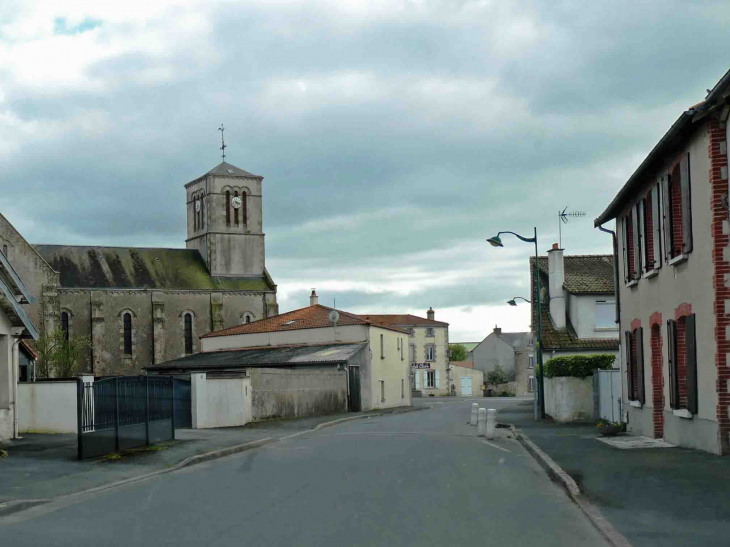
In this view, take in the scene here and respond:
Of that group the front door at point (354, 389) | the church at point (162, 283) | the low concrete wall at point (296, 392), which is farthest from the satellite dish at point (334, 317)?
the church at point (162, 283)

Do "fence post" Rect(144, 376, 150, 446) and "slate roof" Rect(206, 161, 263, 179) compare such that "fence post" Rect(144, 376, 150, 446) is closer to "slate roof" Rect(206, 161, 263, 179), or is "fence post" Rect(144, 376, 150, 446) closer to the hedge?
the hedge

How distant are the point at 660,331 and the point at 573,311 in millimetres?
20148

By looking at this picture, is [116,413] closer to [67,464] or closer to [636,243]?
[67,464]

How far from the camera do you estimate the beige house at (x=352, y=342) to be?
160 feet

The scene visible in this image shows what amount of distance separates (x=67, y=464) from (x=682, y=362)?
11.5m

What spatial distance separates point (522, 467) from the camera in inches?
635

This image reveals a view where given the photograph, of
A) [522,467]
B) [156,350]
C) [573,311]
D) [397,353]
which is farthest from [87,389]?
[156,350]

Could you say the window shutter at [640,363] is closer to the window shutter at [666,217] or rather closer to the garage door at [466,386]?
the window shutter at [666,217]

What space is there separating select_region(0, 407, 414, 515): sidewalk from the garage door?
71877 millimetres

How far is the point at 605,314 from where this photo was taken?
39.0 metres

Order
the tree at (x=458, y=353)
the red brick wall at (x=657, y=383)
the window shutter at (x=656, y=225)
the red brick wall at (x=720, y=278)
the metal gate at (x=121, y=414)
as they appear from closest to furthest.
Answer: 1. the red brick wall at (x=720, y=278)
2. the metal gate at (x=121, y=414)
3. the window shutter at (x=656, y=225)
4. the red brick wall at (x=657, y=383)
5. the tree at (x=458, y=353)

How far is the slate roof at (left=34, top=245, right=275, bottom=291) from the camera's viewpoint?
7350cm

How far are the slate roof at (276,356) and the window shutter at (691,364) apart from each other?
97.2 feet

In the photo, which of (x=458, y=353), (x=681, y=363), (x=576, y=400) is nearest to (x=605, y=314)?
(x=576, y=400)
